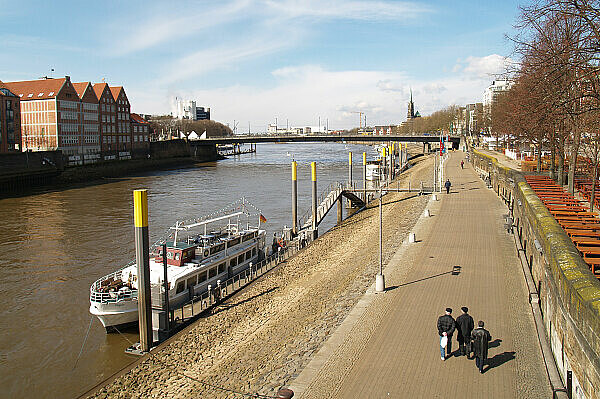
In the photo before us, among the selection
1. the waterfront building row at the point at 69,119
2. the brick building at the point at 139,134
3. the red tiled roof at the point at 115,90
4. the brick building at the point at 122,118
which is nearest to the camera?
the waterfront building row at the point at 69,119

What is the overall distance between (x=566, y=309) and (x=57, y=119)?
8971 cm

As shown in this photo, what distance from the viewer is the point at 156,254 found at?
23.0 meters

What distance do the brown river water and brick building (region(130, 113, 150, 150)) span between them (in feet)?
150

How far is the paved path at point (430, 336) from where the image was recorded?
11.3 metres

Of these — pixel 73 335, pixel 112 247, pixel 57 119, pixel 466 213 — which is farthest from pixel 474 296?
pixel 57 119

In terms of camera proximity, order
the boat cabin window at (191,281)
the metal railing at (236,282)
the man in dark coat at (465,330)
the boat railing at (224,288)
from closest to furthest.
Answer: the man in dark coat at (465,330) < the boat railing at (224,288) < the metal railing at (236,282) < the boat cabin window at (191,281)

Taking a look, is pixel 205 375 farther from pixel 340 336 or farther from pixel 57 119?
pixel 57 119

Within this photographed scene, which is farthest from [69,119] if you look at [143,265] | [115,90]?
[143,265]

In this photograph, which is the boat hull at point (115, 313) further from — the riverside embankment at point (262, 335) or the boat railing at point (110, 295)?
the riverside embankment at point (262, 335)

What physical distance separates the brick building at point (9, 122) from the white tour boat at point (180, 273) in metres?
63.6

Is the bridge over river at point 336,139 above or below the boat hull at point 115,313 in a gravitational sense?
above

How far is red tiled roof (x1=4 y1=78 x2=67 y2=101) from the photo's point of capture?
289 feet

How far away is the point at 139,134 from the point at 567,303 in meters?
113

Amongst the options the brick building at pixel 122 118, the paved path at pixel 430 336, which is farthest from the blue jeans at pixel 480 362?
the brick building at pixel 122 118
